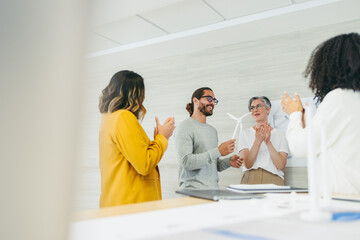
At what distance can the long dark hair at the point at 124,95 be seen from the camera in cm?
174

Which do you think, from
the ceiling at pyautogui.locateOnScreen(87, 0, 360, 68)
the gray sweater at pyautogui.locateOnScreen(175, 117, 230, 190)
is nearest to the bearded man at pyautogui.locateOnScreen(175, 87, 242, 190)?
the gray sweater at pyautogui.locateOnScreen(175, 117, 230, 190)

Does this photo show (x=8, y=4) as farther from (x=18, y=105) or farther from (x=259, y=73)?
(x=259, y=73)

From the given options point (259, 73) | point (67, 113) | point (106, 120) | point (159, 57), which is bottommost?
point (67, 113)

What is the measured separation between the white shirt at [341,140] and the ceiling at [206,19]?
6.20 feet

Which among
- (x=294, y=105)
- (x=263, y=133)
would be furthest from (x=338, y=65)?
(x=263, y=133)

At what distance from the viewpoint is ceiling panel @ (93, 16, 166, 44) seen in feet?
10.9

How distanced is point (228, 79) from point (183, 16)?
0.90 m

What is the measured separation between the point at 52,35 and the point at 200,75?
3582mm

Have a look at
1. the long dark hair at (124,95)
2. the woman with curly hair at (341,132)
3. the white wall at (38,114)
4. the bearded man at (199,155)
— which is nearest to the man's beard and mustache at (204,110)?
the bearded man at (199,155)

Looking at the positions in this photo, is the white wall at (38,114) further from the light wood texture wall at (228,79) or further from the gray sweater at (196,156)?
the light wood texture wall at (228,79)

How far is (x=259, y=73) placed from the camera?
11.0 ft

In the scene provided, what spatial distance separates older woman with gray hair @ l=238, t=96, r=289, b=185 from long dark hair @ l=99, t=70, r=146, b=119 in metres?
1.53

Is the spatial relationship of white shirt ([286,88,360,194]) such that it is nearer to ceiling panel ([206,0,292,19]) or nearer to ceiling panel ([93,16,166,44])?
ceiling panel ([206,0,292,19])

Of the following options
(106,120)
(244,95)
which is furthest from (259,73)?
(106,120)
